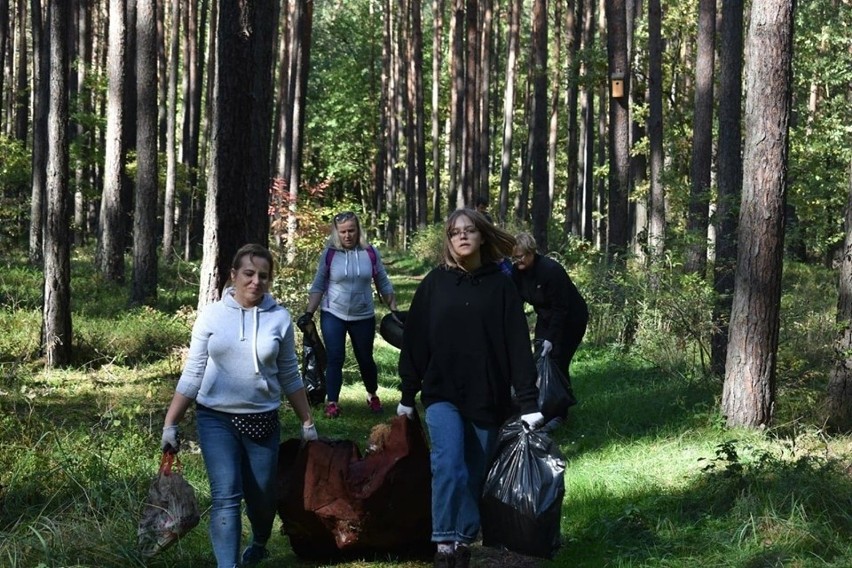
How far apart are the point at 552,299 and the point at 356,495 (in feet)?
12.9

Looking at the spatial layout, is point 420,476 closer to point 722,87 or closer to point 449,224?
point 449,224

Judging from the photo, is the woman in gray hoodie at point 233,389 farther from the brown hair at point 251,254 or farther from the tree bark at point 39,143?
the tree bark at point 39,143

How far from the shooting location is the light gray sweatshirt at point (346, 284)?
10.3 meters

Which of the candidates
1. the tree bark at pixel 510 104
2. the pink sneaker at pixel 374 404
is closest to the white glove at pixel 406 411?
the pink sneaker at pixel 374 404

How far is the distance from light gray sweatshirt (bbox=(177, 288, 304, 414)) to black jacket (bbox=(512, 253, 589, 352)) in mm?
4373

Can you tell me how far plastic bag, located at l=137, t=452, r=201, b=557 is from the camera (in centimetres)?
558

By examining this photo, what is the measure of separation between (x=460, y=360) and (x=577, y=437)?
461 centimetres

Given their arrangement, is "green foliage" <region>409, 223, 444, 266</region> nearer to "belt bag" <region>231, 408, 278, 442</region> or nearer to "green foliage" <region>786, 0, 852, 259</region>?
"green foliage" <region>786, 0, 852, 259</region>

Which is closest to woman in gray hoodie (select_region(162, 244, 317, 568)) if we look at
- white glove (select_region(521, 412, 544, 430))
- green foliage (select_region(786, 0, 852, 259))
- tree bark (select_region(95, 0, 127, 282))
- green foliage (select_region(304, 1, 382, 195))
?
white glove (select_region(521, 412, 544, 430))

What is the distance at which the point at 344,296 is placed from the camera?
10289 mm

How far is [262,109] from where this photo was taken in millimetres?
A: 10602

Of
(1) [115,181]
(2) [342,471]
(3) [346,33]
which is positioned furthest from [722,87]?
(3) [346,33]

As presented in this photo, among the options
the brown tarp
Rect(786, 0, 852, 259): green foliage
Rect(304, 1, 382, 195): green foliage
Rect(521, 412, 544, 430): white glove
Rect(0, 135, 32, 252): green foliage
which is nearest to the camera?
Rect(521, 412, 544, 430): white glove

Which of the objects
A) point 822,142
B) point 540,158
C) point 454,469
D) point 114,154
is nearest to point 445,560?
point 454,469
